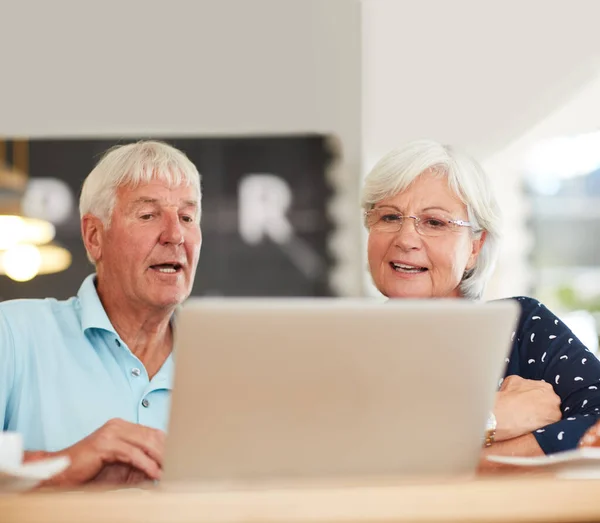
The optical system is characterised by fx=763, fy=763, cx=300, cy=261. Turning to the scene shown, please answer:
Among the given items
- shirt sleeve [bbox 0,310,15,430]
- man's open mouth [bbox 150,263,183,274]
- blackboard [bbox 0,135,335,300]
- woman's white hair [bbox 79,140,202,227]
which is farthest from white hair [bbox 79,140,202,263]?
blackboard [bbox 0,135,335,300]

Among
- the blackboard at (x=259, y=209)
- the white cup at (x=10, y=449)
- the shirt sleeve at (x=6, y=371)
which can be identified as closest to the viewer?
the white cup at (x=10, y=449)

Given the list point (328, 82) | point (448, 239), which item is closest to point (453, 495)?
point (448, 239)

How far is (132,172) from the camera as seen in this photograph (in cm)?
186

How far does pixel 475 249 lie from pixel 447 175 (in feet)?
0.68

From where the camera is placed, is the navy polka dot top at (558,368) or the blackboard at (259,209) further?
the blackboard at (259,209)

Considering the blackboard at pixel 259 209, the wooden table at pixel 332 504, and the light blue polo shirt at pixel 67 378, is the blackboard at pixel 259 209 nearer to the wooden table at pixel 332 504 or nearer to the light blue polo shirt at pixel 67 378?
the light blue polo shirt at pixel 67 378

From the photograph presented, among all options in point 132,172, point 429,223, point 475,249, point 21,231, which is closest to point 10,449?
point 132,172

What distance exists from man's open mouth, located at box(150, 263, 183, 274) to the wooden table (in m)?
1.03

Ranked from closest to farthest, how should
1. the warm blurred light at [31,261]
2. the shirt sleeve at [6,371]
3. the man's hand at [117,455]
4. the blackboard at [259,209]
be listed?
the man's hand at [117,455] < the shirt sleeve at [6,371] < the warm blurred light at [31,261] < the blackboard at [259,209]

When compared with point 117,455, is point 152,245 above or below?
above

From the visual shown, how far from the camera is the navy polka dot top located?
1.40 m

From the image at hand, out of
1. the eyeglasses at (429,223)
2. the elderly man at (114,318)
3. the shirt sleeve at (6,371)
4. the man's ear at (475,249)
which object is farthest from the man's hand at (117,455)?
the man's ear at (475,249)

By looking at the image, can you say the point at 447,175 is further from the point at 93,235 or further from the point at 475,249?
the point at 93,235

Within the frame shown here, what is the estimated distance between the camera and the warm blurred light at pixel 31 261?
15.5 feet
